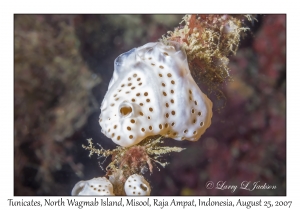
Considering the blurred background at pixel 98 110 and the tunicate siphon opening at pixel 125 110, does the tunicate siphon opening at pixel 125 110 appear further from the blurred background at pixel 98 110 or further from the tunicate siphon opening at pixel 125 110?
the blurred background at pixel 98 110

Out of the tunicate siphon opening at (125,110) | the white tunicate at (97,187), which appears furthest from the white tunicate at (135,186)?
the tunicate siphon opening at (125,110)

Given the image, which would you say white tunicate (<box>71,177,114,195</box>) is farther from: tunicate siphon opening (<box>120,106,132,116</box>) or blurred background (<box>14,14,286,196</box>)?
blurred background (<box>14,14,286,196</box>)

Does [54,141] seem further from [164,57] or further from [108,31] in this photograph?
[164,57]

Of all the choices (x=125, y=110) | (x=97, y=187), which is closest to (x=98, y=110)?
(x=97, y=187)

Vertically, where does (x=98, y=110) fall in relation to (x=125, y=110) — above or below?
above

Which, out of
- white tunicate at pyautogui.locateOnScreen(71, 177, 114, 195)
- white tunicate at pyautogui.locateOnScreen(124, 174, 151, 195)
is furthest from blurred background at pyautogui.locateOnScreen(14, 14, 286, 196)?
white tunicate at pyautogui.locateOnScreen(124, 174, 151, 195)

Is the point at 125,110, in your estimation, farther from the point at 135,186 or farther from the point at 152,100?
the point at 135,186
